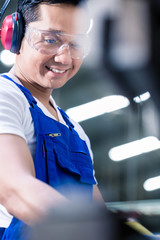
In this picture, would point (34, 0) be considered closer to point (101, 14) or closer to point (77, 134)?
point (77, 134)

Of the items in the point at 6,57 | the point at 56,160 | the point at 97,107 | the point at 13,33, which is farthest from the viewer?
Result: the point at 97,107

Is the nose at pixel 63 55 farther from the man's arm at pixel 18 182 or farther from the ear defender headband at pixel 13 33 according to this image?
the man's arm at pixel 18 182

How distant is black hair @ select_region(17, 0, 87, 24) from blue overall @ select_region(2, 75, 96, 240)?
259 mm

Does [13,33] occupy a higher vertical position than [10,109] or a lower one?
higher

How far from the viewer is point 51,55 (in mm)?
1083

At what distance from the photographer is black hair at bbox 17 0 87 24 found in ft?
3.55

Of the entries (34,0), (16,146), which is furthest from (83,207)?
(34,0)

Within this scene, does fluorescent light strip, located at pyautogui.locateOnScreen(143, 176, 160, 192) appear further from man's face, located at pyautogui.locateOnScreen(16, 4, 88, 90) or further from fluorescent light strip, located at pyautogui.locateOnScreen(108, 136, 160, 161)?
man's face, located at pyautogui.locateOnScreen(16, 4, 88, 90)

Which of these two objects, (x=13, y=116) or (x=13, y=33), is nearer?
(x=13, y=116)

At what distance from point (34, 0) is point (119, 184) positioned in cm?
462

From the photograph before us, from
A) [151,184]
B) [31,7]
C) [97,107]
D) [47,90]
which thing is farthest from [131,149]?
[31,7]

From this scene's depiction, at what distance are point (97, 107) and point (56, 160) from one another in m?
4.41

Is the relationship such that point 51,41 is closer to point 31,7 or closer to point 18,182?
A: point 31,7

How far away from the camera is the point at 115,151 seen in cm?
571
